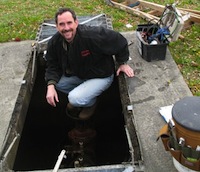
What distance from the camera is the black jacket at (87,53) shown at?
3.71 meters

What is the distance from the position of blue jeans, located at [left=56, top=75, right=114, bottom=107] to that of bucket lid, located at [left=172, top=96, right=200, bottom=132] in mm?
1514

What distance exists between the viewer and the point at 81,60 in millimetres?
3824

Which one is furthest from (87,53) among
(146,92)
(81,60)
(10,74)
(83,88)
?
(10,74)

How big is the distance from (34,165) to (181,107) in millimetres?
3223

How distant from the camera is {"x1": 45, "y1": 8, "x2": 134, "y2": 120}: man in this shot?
369cm

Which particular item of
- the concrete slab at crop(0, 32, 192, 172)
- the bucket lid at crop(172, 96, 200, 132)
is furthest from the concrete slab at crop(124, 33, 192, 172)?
the bucket lid at crop(172, 96, 200, 132)

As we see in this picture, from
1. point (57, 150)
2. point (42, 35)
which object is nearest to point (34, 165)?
point (57, 150)

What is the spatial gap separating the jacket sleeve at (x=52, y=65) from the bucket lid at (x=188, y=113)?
76.8 inches

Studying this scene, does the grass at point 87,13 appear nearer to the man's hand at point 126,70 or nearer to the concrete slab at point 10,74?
the concrete slab at point 10,74

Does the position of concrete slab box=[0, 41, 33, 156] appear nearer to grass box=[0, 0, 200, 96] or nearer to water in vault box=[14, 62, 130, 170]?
water in vault box=[14, 62, 130, 170]

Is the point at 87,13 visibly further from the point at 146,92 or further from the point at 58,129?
the point at 146,92

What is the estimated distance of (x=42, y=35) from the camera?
5270mm

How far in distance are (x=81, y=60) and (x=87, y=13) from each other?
3.36 meters

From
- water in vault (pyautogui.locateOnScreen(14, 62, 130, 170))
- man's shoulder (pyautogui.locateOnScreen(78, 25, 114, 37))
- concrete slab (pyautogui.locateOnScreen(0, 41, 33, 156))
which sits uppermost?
man's shoulder (pyautogui.locateOnScreen(78, 25, 114, 37))
